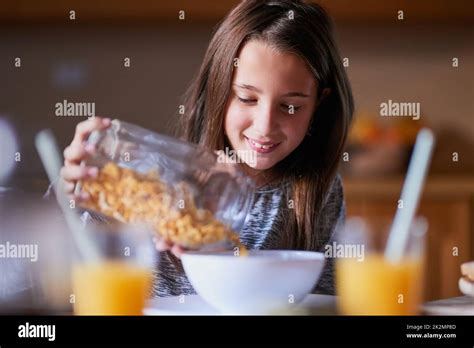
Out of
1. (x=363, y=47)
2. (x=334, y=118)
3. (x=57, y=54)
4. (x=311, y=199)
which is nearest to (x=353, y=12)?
(x=363, y=47)

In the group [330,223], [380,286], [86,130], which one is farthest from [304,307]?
[86,130]

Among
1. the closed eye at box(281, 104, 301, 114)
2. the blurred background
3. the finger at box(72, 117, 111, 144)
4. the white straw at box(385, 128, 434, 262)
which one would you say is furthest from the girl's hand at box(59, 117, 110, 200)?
the white straw at box(385, 128, 434, 262)

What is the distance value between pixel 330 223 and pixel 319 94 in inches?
7.3

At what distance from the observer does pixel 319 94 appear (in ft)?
3.43

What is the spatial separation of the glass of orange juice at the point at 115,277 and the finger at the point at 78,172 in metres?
0.07

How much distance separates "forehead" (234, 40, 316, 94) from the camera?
3.28 feet

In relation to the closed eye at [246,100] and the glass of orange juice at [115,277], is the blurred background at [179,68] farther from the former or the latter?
the glass of orange juice at [115,277]

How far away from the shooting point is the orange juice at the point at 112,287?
2.63ft

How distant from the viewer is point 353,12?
3.76 feet

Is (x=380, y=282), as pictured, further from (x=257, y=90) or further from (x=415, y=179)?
(x=415, y=179)

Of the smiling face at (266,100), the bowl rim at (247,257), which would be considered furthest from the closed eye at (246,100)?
the bowl rim at (247,257)

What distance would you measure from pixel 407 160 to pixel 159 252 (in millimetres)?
541
